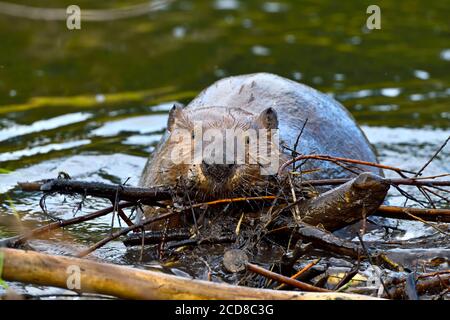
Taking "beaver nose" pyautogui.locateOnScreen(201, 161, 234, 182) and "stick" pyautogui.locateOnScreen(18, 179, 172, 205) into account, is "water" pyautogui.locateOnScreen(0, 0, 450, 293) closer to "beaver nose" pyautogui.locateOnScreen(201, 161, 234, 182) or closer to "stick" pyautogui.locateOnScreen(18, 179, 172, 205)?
"stick" pyautogui.locateOnScreen(18, 179, 172, 205)

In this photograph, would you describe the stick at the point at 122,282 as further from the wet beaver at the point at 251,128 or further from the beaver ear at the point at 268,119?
the beaver ear at the point at 268,119

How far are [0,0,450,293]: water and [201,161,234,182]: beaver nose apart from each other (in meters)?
1.04

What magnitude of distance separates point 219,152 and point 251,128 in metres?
0.49

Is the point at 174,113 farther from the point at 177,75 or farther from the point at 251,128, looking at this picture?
the point at 177,75

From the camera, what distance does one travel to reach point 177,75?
10.6 m

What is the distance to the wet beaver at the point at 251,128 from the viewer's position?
5.01 meters

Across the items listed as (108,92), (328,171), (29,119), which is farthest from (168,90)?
(328,171)

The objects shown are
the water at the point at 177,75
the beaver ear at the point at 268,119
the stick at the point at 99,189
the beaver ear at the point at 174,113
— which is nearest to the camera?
the stick at the point at 99,189

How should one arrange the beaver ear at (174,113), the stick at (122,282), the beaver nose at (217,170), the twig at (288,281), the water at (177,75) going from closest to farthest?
1. the stick at (122,282)
2. the twig at (288,281)
3. the beaver nose at (217,170)
4. the beaver ear at (174,113)
5. the water at (177,75)

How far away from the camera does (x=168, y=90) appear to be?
1012cm

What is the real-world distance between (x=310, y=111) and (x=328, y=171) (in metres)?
0.52

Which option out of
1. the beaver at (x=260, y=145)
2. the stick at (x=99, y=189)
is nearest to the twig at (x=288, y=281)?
the beaver at (x=260, y=145)

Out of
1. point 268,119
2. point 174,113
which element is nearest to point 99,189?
point 174,113

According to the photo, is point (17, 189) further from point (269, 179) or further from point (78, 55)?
point (78, 55)
